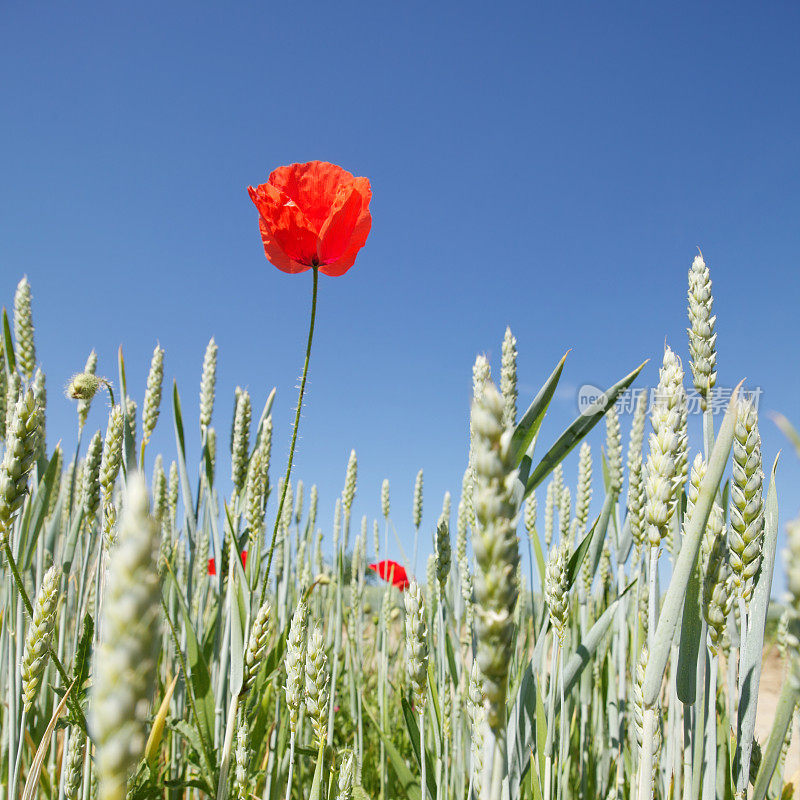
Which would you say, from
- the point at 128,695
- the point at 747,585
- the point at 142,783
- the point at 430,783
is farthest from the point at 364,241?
the point at 142,783

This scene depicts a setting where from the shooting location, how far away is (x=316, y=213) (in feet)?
3.65

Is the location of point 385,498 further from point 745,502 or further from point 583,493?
point 745,502

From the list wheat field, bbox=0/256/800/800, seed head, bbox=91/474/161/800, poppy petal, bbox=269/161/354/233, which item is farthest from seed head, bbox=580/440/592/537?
seed head, bbox=91/474/161/800

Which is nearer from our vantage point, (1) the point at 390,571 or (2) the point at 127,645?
(2) the point at 127,645

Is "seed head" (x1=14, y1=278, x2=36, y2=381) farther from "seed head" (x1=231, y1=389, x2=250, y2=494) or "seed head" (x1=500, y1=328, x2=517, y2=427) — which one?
"seed head" (x1=500, y1=328, x2=517, y2=427)

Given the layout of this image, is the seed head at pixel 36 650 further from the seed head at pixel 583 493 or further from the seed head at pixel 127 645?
the seed head at pixel 583 493

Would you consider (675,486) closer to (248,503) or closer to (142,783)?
(248,503)

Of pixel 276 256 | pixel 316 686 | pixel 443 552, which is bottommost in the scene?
pixel 316 686

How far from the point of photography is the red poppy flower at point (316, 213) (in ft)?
3.52

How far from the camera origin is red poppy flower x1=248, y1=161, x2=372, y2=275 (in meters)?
1.07

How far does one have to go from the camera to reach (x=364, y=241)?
1134mm

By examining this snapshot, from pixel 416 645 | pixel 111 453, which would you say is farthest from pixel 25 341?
pixel 416 645

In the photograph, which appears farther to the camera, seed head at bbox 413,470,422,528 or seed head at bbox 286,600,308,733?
seed head at bbox 413,470,422,528

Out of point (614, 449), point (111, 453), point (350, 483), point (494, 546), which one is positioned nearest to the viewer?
point (494, 546)
